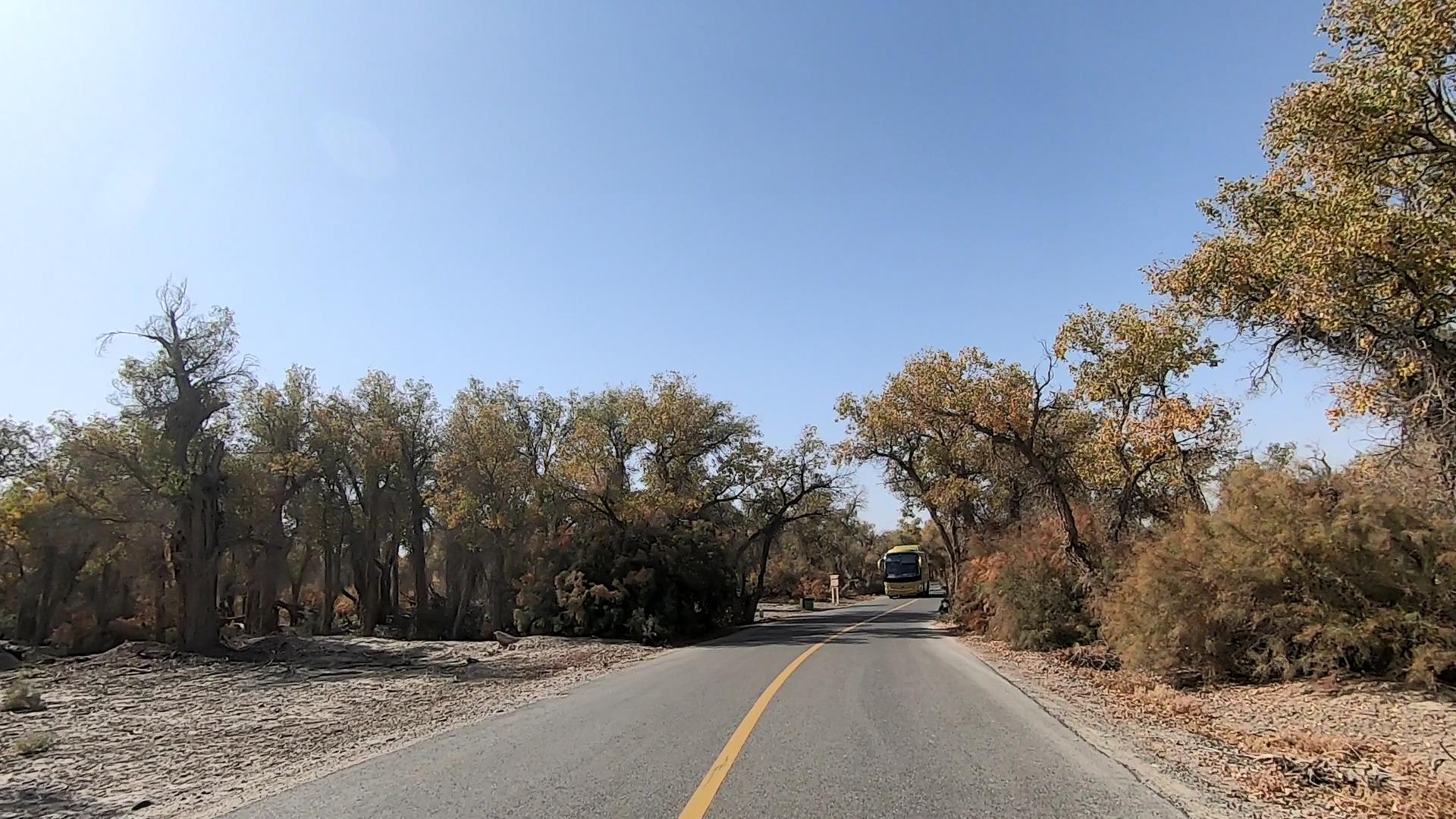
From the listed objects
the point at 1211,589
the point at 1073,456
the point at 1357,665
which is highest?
the point at 1073,456

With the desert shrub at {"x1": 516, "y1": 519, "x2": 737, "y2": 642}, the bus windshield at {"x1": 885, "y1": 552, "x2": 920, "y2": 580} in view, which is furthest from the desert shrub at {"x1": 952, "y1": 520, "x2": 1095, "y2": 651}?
the bus windshield at {"x1": 885, "y1": 552, "x2": 920, "y2": 580}

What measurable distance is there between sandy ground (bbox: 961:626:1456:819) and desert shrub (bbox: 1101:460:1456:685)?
48 cm

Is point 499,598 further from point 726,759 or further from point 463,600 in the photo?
point 726,759

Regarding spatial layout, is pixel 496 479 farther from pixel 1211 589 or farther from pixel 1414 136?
pixel 1414 136

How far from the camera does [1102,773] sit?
721 centimetres

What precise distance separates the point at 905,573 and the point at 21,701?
190ft

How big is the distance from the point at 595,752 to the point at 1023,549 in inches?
661

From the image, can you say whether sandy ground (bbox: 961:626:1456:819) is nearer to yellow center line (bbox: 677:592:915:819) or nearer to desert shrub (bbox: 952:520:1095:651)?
yellow center line (bbox: 677:592:915:819)

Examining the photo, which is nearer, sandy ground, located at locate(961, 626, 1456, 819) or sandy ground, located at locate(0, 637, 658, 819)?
Answer: sandy ground, located at locate(961, 626, 1456, 819)

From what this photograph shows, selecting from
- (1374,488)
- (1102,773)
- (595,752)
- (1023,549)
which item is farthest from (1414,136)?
(1023,549)

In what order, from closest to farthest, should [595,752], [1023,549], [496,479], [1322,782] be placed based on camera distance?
[1322,782]
[595,752]
[1023,549]
[496,479]

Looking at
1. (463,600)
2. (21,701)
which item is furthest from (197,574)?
(463,600)

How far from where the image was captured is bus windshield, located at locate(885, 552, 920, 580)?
2611 inches

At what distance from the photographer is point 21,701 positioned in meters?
16.0
